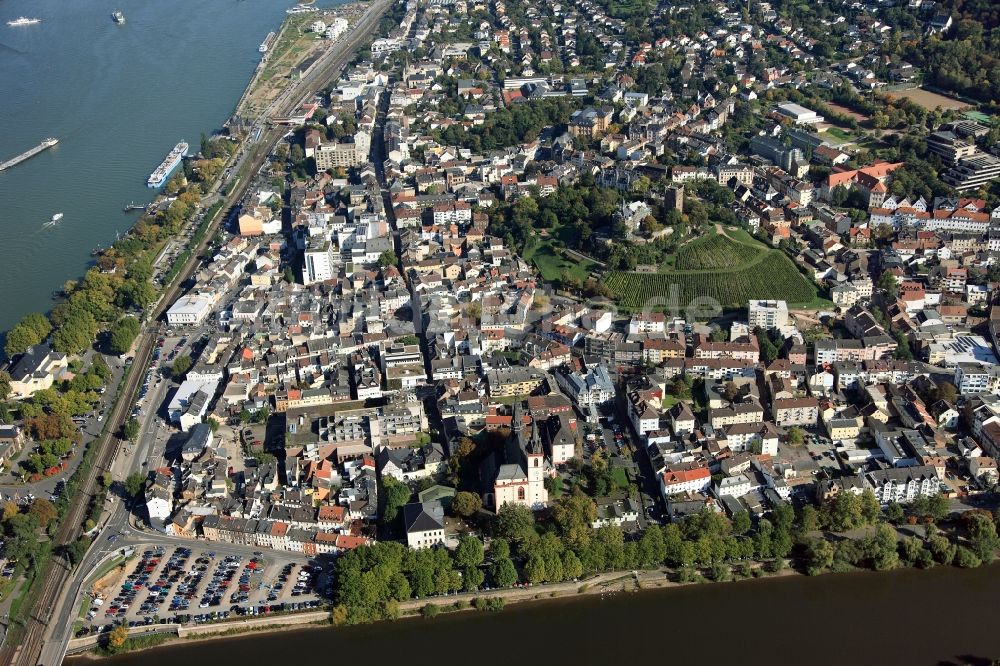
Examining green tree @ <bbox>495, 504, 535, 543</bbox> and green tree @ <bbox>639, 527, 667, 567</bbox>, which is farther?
green tree @ <bbox>495, 504, 535, 543</bbox>

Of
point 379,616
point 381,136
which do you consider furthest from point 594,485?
point 381,136

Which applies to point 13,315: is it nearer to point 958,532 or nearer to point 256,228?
point 256,228

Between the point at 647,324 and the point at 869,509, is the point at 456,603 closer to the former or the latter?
the point at 869,509

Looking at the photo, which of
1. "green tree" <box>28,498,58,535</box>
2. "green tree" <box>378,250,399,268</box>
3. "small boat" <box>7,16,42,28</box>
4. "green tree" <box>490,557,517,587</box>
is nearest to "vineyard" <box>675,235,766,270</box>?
"green tree" <box>378,250,399,268</box>

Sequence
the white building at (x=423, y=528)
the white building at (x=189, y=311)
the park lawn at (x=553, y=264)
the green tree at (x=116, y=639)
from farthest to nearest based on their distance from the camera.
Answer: the park lawn at (x=553, y=264), the white building at (x=189, y=311), the white building at (x=423, y=528), the green tree at (x=116, y=639)

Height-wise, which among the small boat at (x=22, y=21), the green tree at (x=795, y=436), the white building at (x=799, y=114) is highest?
the small boat at (x=22, y=21)

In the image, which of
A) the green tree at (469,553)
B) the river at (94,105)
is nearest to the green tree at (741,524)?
the green tree at (469,553)

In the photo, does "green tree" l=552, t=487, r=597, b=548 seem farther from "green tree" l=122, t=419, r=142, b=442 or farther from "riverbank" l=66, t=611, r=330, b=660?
"green tree" l=122, t=419, r=142, b=442

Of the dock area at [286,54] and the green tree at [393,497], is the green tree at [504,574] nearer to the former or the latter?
the green tree at [393,497]
